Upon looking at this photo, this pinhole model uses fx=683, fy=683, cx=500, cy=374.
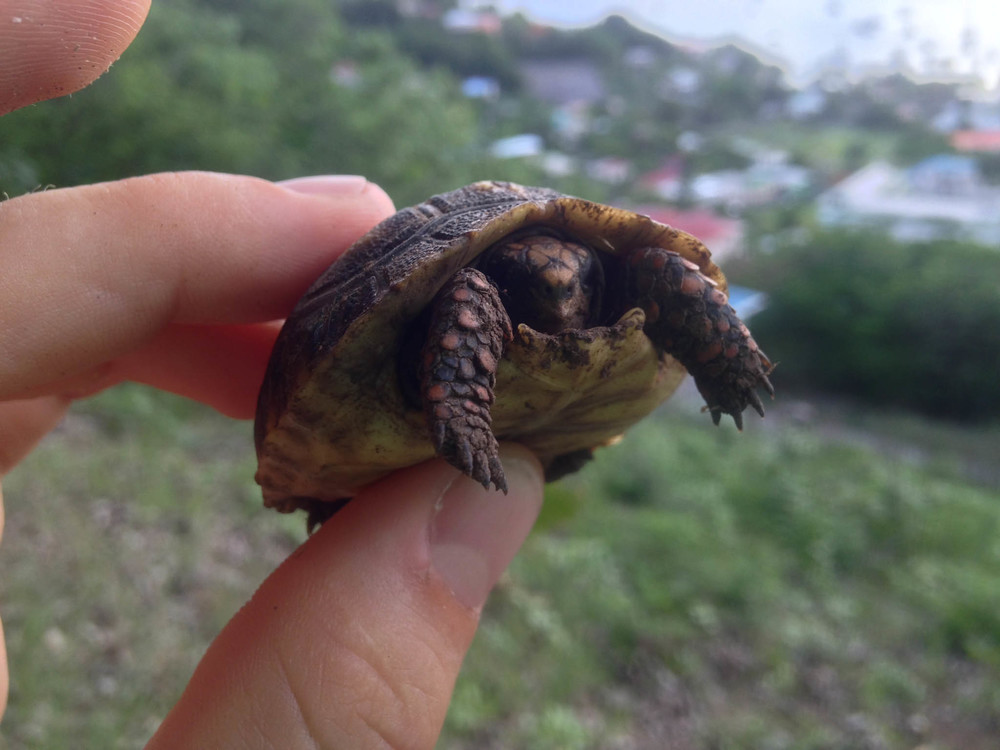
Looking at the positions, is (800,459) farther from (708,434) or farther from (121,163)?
(121,163)

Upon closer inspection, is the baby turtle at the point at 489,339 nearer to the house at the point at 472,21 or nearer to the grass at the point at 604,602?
the grass at the point at 604,602

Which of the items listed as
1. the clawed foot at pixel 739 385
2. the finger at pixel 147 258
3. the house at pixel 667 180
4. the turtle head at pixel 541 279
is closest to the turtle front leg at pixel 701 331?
the clawed foot at pixel 739 385

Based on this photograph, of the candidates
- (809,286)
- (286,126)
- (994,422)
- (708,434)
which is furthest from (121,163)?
(994,422)

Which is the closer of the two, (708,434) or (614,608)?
(614,608)

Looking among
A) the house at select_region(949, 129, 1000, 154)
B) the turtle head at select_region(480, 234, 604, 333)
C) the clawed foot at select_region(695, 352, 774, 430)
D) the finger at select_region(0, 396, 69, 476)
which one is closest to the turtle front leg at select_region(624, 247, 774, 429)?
the clawed foot at select_region(695, 352, 774, 430)

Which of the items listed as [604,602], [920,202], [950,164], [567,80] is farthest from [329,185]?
[567,80]
